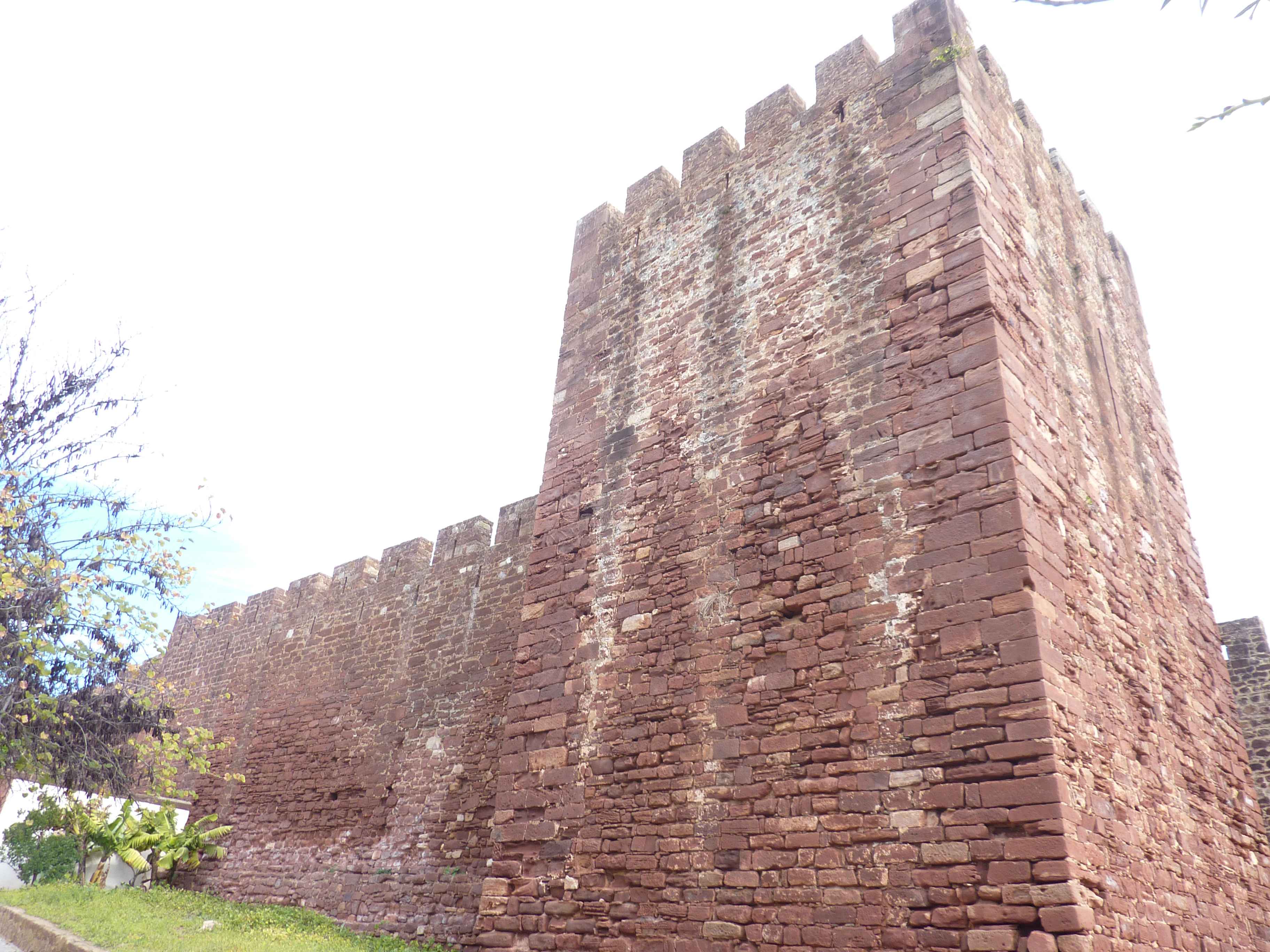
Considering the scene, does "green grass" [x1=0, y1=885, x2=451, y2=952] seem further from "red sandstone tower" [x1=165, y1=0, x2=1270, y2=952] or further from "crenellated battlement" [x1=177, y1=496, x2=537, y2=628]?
"crenellated battlement" [x1=177, y1=496, x2=537, y2=628]

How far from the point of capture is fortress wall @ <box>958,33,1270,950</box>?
5.48 meters

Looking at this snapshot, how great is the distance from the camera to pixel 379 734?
1223cm

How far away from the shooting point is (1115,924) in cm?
502

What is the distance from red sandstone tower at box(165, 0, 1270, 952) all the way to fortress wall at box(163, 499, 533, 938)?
141 mm

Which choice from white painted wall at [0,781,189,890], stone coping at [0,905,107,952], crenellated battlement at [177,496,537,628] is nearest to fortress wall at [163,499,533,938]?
crenellated battlement at [177,496,537,628]

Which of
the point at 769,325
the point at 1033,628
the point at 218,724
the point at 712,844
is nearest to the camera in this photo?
the point at 1033,628

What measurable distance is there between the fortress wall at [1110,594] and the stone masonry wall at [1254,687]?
2.47m

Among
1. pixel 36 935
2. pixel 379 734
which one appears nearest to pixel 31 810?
pixel 36 935

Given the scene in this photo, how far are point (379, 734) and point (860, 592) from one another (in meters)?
8.35

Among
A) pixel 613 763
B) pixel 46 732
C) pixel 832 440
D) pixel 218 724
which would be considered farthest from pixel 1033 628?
pixel 218 724

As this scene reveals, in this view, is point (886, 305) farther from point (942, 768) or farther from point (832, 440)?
point (942, 768)

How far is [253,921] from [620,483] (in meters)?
7.34

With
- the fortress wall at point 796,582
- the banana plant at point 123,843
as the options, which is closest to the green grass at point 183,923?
the banana plant at point 123,843

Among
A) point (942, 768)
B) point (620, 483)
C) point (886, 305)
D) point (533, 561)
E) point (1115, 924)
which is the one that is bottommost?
point (1115, 924)
